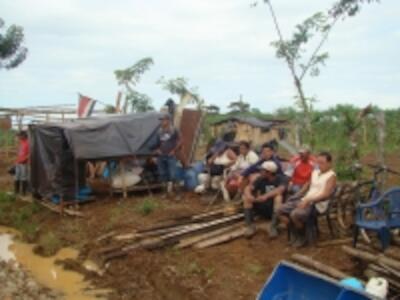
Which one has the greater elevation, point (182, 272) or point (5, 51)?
point (5, 51)

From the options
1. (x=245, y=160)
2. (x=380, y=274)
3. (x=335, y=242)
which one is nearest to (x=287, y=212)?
(x=335, y=242)

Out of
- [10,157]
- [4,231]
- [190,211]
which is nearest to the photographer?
[190,211]

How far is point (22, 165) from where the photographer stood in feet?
47.1

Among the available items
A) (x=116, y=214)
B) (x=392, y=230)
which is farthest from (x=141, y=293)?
(x=116, y=214)

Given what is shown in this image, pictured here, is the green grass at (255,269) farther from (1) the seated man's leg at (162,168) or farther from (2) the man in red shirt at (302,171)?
(1) the seated man's leg at (162,168)

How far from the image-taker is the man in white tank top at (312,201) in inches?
302

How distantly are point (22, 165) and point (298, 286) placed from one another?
10.8 m

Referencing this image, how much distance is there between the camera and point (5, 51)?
2522 centimetres

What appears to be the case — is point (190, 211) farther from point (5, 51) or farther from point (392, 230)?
point (5, 51)

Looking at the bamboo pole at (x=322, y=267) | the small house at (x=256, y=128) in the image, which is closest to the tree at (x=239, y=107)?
the small house at (x=256, y=128)

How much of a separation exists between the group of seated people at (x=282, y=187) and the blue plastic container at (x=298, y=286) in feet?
8.19

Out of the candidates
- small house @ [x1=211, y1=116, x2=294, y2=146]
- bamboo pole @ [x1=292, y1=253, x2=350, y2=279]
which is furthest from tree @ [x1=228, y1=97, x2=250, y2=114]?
bamboo pole @ [x1=292, y1=253, x2=350, y2=279]

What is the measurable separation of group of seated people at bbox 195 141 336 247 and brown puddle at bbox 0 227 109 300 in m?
2.71

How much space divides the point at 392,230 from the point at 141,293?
11.1 ft
